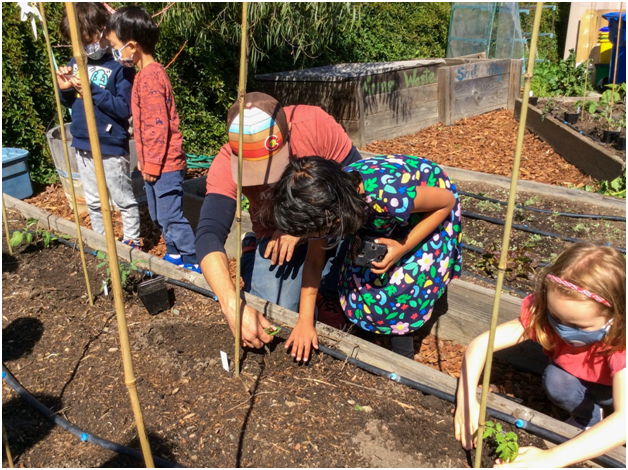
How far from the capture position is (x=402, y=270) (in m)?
2.13

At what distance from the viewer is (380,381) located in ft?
6.23

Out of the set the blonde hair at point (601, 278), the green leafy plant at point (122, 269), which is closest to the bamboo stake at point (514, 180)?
the blonde hair at point (601, 278)

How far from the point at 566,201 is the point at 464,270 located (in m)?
1.38

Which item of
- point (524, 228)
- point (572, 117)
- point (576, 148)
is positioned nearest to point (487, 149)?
point (572, 117)

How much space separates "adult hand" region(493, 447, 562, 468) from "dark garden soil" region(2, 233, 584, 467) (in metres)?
0.09

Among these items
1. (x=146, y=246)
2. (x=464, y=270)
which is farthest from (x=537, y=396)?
(x=146, y=246)

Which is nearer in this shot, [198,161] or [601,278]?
[601,278]

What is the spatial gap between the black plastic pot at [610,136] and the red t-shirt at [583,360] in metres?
3.63

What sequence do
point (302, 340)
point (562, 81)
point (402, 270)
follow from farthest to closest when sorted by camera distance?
1. point (562, 81)
2. point (402, 270)
3. point (302, 340)

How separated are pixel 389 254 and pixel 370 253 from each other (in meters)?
0.07

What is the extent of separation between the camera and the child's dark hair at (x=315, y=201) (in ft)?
5.40

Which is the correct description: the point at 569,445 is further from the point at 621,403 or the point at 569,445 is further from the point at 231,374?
the point at 231,374

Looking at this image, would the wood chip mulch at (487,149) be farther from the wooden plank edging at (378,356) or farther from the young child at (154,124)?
the wooden plank edging at (378,356)

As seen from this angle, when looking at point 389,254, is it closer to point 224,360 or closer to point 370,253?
point 370,253
